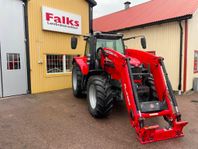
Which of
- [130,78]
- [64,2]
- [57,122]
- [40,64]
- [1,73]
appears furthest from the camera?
[64,2]

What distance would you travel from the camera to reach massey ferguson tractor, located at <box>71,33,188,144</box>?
316 cm

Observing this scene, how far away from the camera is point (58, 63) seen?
8.24 metres

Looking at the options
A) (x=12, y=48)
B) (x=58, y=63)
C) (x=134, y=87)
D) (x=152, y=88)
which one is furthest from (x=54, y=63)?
(x=134, y=87)

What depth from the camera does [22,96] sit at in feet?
22.4

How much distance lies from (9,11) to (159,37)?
6791 millimetres

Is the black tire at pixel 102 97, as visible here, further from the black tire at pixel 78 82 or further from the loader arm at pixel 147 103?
the black tire at pixel 78 82

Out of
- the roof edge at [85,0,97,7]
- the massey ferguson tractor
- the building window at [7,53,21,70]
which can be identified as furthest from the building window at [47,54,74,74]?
the roof edge at [85,0,97,7]

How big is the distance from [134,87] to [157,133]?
96cm

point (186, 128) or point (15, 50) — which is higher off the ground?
point (15, 50)

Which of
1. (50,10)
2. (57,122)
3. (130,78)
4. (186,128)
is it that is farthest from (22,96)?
(186,128)

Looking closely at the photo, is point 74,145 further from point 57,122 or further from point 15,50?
point 15,50

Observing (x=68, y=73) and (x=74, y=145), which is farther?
(x=68, y=73)

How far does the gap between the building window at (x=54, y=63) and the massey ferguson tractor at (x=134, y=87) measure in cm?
304

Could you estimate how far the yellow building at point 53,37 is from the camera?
725cm
